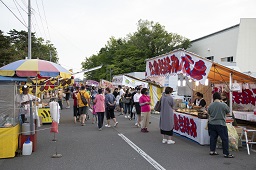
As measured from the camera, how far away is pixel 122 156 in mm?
6672

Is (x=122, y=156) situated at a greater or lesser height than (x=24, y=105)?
lesser

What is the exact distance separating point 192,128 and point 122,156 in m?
3.14

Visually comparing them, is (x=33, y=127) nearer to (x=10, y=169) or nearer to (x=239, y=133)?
(x=10, y=169)

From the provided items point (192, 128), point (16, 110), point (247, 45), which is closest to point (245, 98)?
point (192, 128)

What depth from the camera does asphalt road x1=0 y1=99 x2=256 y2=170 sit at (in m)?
5.82

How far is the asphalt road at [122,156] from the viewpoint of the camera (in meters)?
5.82

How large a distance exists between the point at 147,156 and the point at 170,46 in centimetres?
4626

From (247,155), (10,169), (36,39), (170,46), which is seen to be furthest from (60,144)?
(36,39)

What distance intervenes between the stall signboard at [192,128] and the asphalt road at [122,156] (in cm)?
23

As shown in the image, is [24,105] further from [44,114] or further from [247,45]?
[247,45]

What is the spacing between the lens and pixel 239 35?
30766 mm

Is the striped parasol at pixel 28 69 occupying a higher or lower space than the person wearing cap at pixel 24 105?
higher

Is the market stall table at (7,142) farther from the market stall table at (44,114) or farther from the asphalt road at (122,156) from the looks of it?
Answer: the market stall table at (44,114)

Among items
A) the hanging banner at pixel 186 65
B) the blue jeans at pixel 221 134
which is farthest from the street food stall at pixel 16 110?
the blue jeans at pixel 221 134
